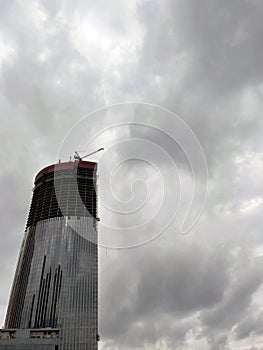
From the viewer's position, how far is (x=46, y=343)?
629 feet

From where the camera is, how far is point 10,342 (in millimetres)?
186625

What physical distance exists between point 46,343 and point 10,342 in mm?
20725
